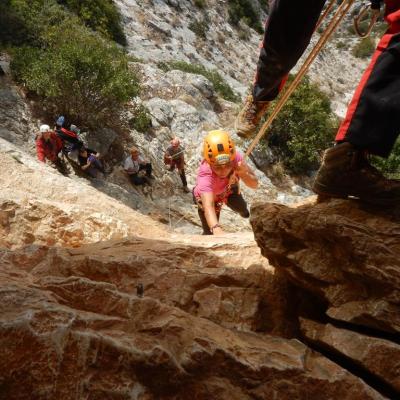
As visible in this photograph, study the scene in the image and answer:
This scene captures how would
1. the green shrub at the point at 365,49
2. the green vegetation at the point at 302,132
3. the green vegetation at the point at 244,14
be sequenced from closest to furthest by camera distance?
1. the green vegetation at the point at 302,132
2. the green vegetation at the point at 244,14
3. the green shrub at the point at 365,49

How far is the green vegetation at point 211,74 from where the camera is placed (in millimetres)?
20594

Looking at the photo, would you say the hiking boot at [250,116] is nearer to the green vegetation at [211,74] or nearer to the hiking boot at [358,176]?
the hiking boot at [358,176]

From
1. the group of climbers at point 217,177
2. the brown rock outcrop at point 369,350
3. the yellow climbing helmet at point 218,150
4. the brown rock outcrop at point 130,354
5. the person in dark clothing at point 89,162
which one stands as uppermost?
the brown rock outcrop at point 369,350

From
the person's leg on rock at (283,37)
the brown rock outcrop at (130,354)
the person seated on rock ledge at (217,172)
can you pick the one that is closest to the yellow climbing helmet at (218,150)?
the person seated on rock ledge at (217,172)

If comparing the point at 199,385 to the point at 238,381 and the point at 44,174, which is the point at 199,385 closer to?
the point at 238,381

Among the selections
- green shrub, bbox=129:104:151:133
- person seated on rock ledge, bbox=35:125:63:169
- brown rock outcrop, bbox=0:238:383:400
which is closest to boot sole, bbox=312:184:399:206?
brown rock outcrop, bbox=0:238:383:400

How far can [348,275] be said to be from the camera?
2000 millimetres

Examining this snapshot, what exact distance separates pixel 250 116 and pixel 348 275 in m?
2.18

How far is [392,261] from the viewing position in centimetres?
187

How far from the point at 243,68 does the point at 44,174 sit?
25.0 metres

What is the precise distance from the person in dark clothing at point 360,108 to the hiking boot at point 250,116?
3.24 ft

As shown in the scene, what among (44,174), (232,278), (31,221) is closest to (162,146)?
(44,174)

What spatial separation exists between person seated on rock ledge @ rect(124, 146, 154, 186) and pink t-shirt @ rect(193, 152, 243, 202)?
24.0 feet

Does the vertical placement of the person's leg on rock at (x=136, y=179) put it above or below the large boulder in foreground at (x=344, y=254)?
below
